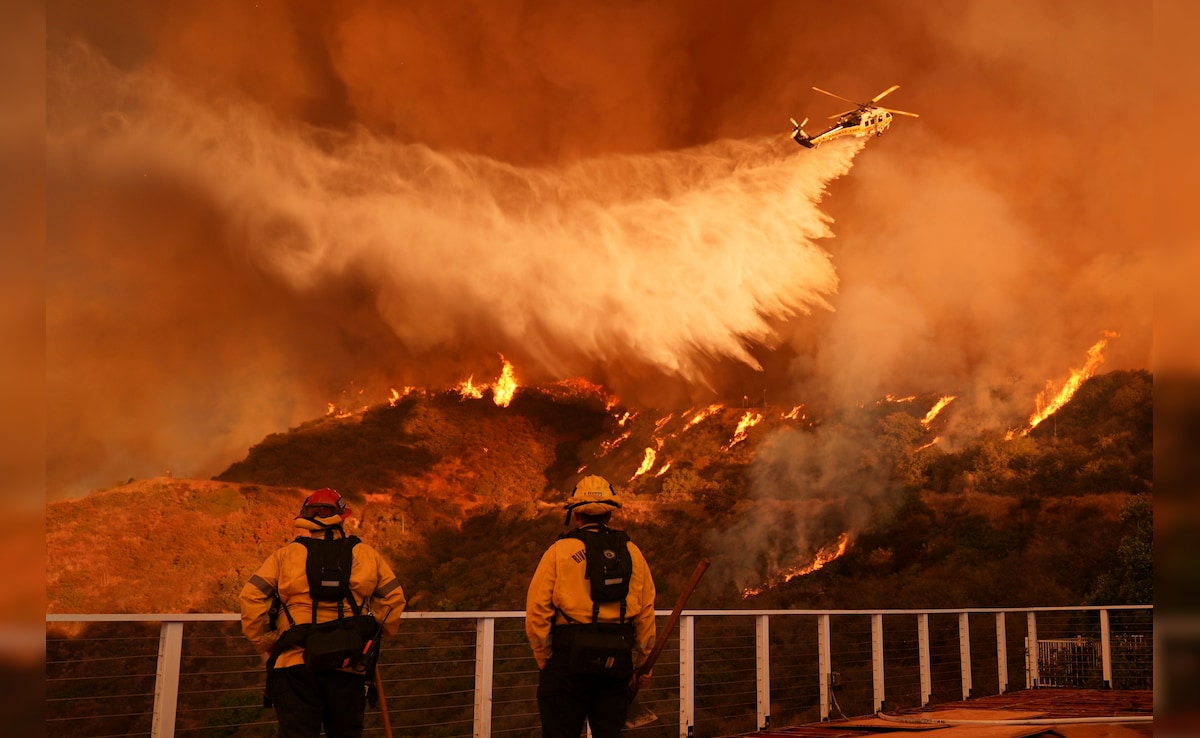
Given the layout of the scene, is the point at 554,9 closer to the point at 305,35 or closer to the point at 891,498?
the point at 305,35

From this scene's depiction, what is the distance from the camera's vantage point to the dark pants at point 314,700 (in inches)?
183

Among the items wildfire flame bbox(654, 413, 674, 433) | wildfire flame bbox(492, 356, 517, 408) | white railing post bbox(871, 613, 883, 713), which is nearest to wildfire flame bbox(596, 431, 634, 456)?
wildfire flame bbox(654, 413, 674, 433)

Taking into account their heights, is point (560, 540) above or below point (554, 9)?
below

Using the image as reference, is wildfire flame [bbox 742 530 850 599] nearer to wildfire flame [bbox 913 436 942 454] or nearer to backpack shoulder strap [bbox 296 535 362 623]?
wildfire flame [bbox 913 436 942 454]

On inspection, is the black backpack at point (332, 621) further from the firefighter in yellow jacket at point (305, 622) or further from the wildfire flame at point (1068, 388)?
the wildfire flame at point (1068, 388)

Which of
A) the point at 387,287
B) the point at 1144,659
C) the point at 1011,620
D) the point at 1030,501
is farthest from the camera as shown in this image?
the point at 387,287

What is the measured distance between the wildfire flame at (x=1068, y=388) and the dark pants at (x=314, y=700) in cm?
2895

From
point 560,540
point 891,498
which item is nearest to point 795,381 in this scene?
point 891,498

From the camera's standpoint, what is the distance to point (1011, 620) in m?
26.8

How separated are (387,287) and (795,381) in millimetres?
14486

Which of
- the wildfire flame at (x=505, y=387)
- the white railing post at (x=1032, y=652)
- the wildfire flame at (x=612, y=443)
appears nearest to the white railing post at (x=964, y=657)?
the white railing post at (x=1032, y=652)

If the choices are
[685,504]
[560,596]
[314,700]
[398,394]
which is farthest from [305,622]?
[398,394]

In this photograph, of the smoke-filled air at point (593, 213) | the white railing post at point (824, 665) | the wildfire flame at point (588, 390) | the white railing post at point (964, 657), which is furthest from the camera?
the wildfire flame at point (588, 390)

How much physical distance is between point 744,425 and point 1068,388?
10.5m
